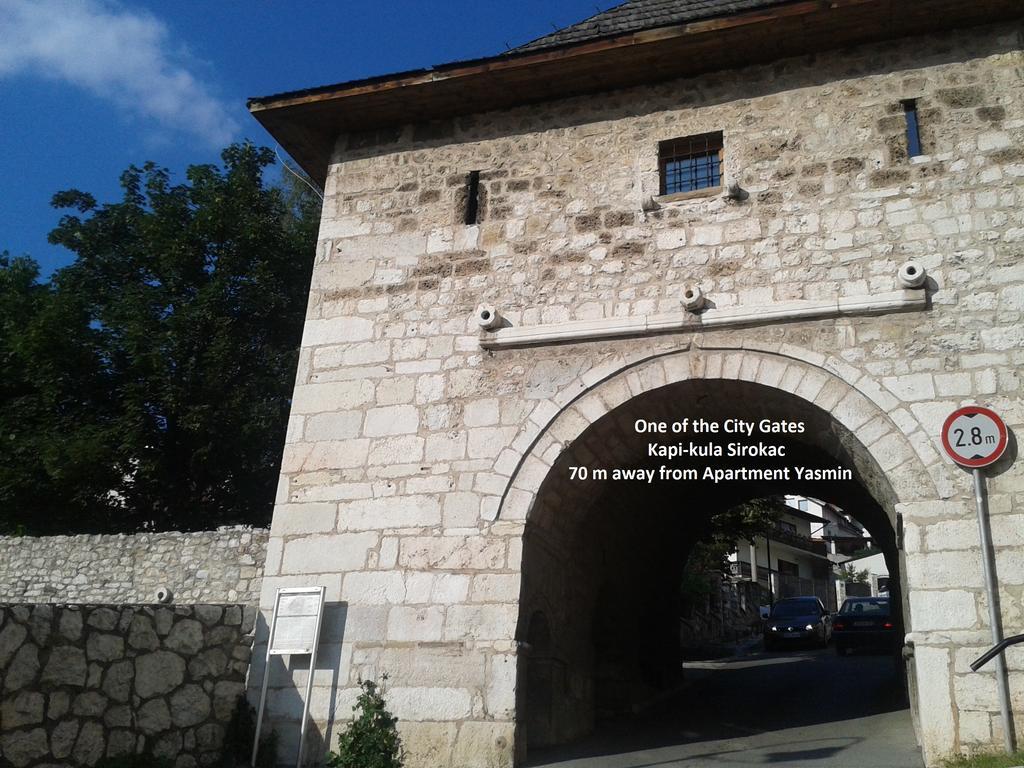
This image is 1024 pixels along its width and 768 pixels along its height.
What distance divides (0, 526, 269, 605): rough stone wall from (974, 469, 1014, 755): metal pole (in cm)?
573

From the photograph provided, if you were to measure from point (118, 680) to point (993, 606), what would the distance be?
5410 mm

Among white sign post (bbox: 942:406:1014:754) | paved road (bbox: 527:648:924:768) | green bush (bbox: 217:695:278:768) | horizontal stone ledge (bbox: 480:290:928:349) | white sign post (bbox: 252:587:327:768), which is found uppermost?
horizontal stone ledge (bbox: 480:290:928:349)

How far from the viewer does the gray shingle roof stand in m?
7.17

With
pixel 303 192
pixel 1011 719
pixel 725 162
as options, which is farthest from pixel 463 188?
pixel 303 192

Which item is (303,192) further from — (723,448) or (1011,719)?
(1011,719)

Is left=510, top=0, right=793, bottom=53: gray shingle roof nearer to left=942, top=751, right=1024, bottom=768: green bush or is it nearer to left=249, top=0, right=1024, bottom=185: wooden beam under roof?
left=249, top=0, right=1024, bottom=185: wooden beam under roof

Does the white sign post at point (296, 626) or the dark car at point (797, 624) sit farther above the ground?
the dark car at point (797, 624)

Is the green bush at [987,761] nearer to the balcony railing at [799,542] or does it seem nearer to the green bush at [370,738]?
the green bush at [370,738]

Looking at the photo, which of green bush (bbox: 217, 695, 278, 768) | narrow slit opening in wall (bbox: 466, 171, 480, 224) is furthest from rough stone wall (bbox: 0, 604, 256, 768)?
narrow slit opening in wall (bbox: 466, 171, 480, 224)

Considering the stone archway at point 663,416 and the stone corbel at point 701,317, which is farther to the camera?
the stone corbel at point 701,317

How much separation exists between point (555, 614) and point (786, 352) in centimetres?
282

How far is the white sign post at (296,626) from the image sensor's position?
654 centimetres

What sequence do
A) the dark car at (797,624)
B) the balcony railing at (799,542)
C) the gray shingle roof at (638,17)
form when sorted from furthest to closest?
the balcony railing at (799,542)
the dark car at (797,624)
the gray shingle roof at (638,17)

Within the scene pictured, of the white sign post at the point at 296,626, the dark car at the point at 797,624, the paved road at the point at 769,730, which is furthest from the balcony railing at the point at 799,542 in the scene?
the white sign post at the point at 296,626
